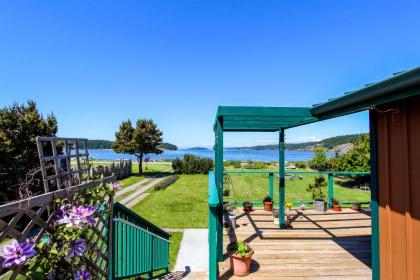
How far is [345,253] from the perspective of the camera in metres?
3.69

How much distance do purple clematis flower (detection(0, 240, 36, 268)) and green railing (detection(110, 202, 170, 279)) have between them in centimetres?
150

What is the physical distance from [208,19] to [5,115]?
29.5 ft

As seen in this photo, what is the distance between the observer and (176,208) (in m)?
10.3

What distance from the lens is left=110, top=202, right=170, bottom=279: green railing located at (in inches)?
114

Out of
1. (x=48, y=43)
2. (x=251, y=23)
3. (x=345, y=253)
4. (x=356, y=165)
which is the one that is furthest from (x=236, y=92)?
(x=345, y=253)

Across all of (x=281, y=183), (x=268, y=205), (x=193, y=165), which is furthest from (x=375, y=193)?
(x=193, y=165)

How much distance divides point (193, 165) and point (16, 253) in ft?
69.0

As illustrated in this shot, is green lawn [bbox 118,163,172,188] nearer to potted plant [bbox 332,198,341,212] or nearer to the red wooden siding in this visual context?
potted plant [bbox 332,198,341,212]

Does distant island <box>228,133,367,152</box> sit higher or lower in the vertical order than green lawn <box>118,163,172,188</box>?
higher

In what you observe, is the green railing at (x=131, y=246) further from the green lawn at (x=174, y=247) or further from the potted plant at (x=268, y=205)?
the potted plant at (x=268, y=205)

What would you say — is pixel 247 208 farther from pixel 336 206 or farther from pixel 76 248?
pixel 76 248

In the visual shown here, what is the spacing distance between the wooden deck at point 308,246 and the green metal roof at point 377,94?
6.85 feet

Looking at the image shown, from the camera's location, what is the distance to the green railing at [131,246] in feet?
9.50

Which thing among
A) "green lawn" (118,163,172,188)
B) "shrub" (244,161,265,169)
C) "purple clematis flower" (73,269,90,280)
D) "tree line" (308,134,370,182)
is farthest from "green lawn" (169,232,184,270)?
"shrub" (244,161,265,169)
